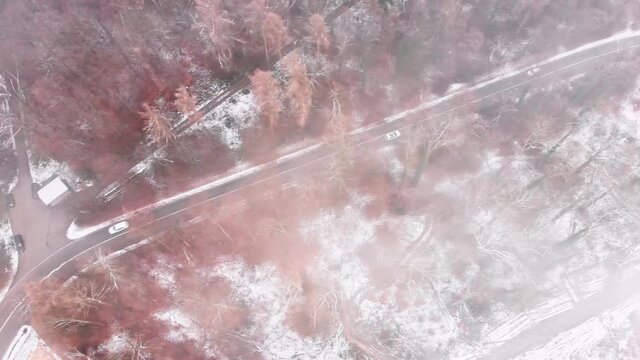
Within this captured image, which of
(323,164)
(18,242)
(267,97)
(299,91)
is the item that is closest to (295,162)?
(323,164)

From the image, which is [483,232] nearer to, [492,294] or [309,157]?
[492,294]

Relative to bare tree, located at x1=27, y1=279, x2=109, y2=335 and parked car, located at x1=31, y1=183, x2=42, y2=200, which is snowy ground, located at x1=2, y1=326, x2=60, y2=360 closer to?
bare tree, located at x1=27, y1=279, x2=109, y2=335

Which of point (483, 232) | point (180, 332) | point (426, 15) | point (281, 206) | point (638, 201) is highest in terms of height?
point (426, 15)

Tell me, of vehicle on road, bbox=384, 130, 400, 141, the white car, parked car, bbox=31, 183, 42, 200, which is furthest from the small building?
vehicle on road, bbox=384, 130, 400, 141

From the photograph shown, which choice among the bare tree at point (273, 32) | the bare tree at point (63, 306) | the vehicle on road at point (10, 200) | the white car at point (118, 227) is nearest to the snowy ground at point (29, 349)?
the bare tree at point (63, 306)

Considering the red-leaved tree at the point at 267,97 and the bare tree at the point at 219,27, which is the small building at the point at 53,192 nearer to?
the bare tree at the point at 219,27

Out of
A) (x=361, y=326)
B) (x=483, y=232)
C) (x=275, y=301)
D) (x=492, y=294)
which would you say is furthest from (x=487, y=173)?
(x=275, y=301)
